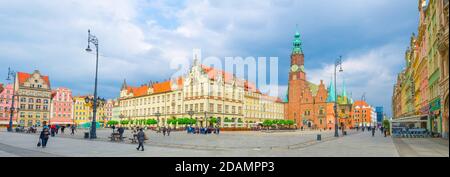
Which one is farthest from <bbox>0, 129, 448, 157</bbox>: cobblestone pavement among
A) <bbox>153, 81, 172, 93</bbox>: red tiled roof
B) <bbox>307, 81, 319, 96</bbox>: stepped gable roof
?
<bbox>307, 81, 319, 96</bbox>: stepped gable roof

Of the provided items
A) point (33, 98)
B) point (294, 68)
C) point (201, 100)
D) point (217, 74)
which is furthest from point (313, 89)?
point (33, 98)

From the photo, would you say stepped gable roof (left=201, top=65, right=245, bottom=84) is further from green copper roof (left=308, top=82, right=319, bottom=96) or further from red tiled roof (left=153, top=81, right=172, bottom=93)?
green copper roof (left=308, top=82, right=319, bottom=96)

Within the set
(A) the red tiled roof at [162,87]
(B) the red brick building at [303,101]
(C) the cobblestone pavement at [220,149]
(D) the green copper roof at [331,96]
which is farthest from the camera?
(D) the green copper roof at [331,96]

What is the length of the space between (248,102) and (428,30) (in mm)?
64308

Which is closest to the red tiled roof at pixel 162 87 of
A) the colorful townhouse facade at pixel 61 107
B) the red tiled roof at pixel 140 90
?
the red tiled roof at pixel 140 90

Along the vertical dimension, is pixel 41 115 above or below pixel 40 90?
below

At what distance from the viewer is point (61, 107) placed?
106m

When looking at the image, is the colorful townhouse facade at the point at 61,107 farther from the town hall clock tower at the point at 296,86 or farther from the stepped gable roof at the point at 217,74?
the town hall clock tower at the point at 296,86

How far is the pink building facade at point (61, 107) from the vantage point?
10306 centimetres

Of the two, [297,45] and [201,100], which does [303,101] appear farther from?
[201,100]

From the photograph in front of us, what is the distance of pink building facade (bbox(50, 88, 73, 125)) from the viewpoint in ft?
338

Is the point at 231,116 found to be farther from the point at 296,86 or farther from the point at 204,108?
the point at 296,86
